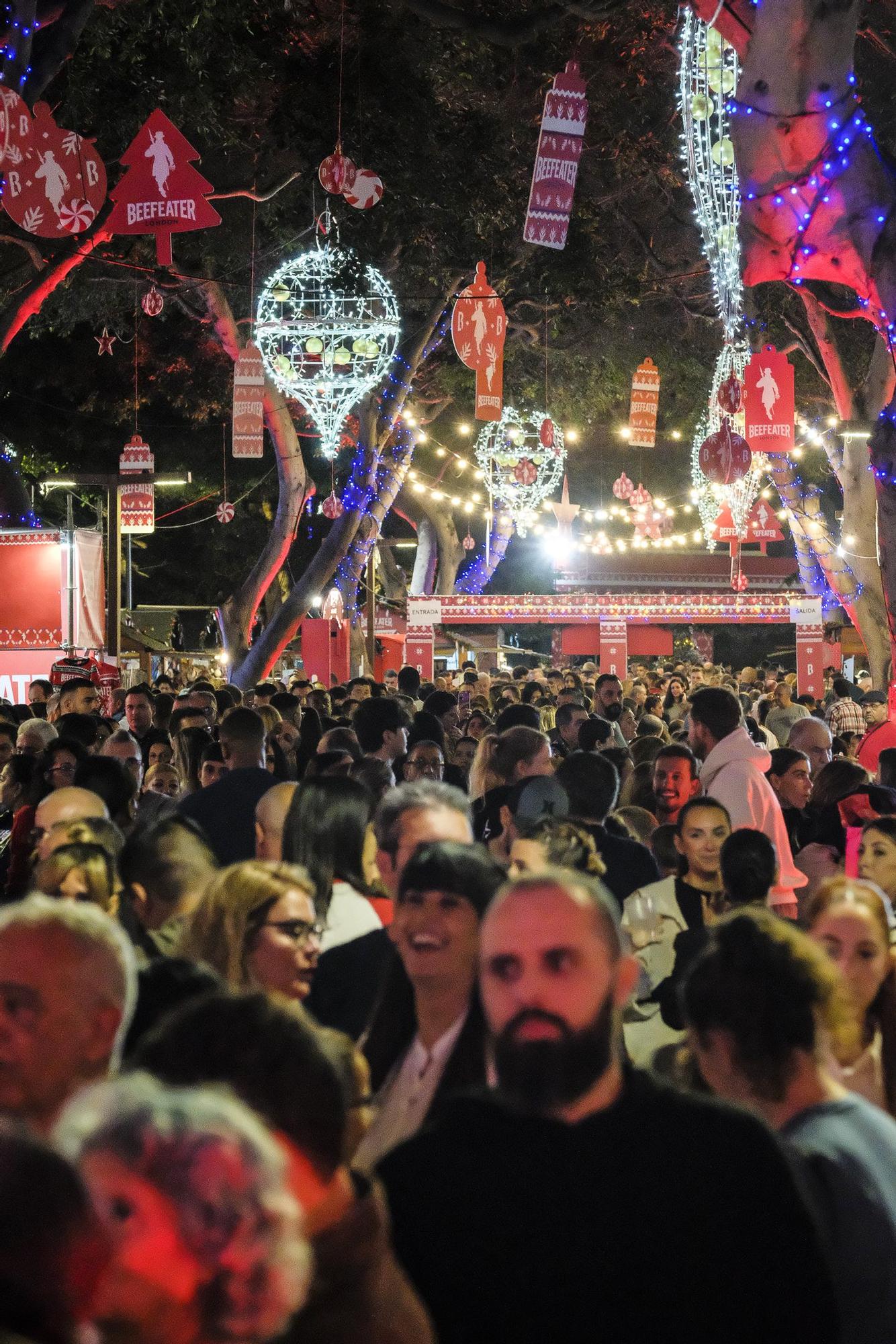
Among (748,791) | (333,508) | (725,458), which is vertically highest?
(725,458)

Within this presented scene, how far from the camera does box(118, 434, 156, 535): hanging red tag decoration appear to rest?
83.0 feet

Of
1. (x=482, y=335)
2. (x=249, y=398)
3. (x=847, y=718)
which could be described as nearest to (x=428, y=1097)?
(x=847, y=718)

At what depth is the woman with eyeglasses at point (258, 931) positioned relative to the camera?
4.03 meters

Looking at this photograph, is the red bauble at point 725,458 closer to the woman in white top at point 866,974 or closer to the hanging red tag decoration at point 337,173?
the hanging red tag decoration at point 337,173

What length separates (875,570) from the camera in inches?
920

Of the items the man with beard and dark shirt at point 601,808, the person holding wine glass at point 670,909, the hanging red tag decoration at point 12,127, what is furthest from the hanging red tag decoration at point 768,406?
the person holding wine glass at point 670,909

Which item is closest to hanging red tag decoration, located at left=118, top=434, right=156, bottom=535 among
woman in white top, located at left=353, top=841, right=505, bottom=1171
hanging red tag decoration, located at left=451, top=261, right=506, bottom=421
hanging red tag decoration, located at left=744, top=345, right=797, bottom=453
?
hanging red tag decoration, located at left=451, top=261, right=506, bottom=421

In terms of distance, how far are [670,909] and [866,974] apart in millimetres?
1637

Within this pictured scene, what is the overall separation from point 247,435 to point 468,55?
605 cm

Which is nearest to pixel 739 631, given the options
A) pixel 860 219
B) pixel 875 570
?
pixel 875 570

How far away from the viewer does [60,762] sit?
8320 millimetres

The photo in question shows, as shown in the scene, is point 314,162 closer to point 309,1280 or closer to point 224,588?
point 309,1280

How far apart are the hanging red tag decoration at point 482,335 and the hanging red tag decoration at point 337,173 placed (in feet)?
12.8

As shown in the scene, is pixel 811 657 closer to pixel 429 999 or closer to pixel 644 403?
pixel 644 403
